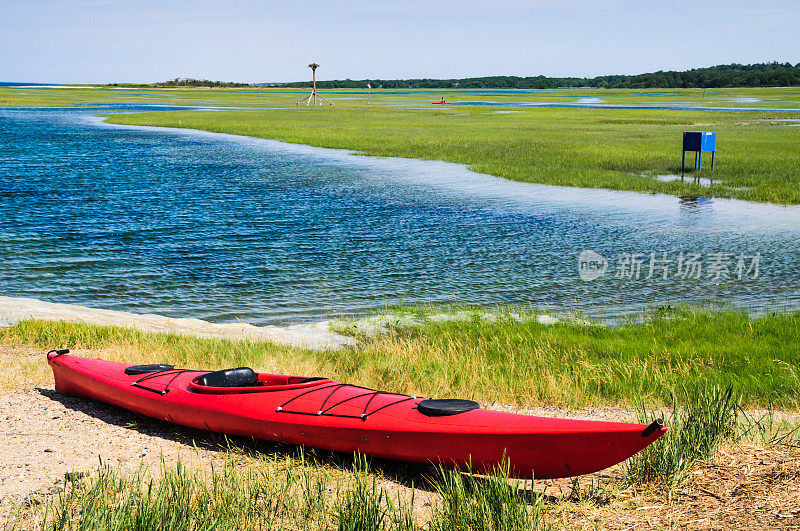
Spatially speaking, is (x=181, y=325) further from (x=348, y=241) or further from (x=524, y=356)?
(x=348, y=241)

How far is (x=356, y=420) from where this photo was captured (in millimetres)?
7461

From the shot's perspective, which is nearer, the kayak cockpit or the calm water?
the kayak cockpit

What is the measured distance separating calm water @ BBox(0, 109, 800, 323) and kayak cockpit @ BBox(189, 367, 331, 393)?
544 cm

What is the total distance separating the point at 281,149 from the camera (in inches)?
1921

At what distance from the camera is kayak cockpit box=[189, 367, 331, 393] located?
8328 mm

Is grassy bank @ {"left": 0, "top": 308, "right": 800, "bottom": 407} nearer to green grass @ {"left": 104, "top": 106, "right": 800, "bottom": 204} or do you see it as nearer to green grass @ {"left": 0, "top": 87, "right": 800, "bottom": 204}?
green grass @ {"left": 0, "top": 87, "right": 800, "bottom": 204}

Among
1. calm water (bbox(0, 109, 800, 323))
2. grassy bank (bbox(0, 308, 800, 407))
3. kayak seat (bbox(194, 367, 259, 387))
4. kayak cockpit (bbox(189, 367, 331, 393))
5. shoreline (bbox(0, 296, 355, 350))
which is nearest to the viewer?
kayak cockpit (bbox(189, 367, 331, 393))

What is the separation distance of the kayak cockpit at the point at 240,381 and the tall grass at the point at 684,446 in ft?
11.8

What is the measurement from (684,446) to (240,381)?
194 inches

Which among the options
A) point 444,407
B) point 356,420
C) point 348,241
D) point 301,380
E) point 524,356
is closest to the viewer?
point 444,407

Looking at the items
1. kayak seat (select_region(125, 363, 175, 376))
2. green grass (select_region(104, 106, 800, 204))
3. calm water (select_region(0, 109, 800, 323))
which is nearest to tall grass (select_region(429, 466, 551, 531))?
kayak seat (select_region(125, 363, 175, 376))

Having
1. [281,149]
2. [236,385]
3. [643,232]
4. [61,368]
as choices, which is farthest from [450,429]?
[281,149]

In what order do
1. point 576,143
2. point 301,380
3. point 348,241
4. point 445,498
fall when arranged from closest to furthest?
1. point 445,498
2. point 301,380
3. point 348,241
4. point 576,143

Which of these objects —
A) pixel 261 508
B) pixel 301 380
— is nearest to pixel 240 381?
pixel 301 380
